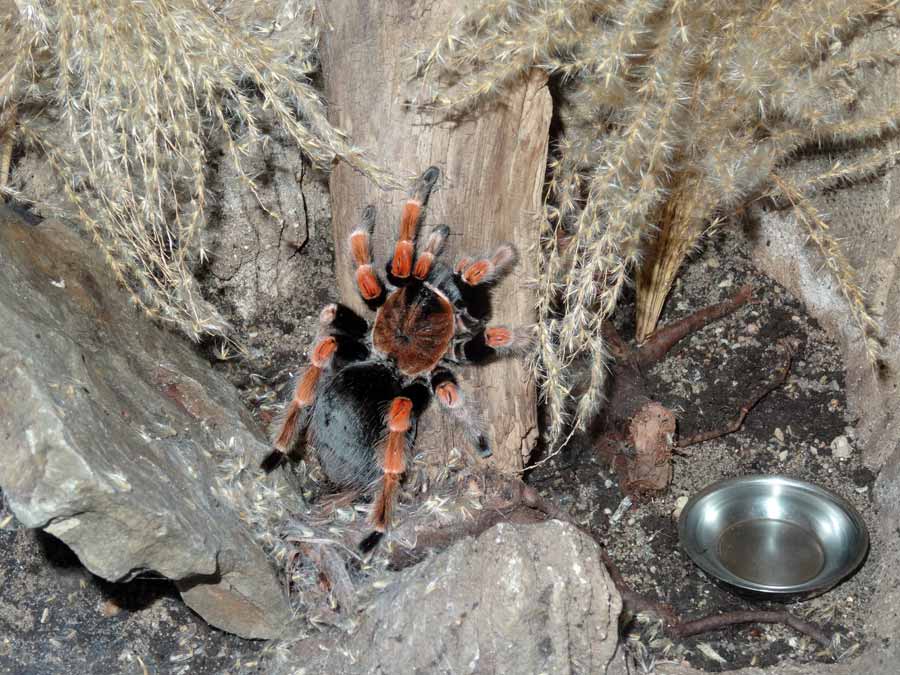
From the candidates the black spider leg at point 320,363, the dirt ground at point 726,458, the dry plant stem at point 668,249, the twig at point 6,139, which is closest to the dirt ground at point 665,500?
the dirt ground at point 726,458

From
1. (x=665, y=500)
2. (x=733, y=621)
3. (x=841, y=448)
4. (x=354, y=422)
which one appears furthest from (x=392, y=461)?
(x=841, y=448)

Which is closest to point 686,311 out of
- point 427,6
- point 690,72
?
point 690,72

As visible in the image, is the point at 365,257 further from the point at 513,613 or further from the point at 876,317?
the point at 876,317

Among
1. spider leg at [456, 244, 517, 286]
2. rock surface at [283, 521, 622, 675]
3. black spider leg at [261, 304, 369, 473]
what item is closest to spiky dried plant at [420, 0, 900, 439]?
spider leg at [456, 244, 517, 286]

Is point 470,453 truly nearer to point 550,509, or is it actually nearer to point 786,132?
point 550,509

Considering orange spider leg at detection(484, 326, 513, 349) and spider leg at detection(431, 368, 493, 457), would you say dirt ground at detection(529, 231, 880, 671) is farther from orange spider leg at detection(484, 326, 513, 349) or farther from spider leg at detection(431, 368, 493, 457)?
orange spider leg at detection(484, 326, 513, 349)

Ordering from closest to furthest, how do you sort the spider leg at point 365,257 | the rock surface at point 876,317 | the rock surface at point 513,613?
the rock surface at point 513,613 → the rock surface at point 876,317 → the spider leg at point 365,257

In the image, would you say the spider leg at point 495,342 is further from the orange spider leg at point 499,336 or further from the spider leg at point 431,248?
the spider leg at point 431,248
